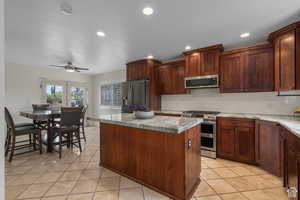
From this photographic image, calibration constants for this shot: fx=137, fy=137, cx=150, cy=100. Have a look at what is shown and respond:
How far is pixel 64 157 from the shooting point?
2998 mm

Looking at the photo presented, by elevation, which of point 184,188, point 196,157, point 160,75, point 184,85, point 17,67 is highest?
point 17,67

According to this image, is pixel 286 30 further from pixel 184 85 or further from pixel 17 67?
pixel 17 67

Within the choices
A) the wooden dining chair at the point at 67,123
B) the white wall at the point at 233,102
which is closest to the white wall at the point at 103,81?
the white wall at the point at 233,102

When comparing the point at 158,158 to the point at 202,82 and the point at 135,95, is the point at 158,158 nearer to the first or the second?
the point at 202,82

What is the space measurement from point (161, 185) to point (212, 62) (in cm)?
282

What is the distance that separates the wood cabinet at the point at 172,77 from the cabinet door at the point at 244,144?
1.63 metres

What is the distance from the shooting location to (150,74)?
4211 millimetres

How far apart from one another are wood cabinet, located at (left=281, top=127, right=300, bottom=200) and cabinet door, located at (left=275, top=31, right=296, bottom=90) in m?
0.94

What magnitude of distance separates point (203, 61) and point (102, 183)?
3.27 meters

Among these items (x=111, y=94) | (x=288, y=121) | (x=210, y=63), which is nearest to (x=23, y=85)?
(x=111, y=94)

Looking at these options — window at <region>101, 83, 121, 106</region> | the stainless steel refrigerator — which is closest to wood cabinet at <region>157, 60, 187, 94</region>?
the stainless steel refrigerator

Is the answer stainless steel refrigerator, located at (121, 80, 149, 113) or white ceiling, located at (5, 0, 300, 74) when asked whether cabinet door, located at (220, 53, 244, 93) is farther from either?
stainless steel refrigerator, located at (121, 80, 149, 113)

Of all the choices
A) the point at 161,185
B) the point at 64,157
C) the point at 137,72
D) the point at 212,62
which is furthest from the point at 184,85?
the point at 64,157

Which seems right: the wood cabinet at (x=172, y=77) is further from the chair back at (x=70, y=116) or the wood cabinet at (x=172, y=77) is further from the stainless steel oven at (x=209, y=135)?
the chair back at (x=70, y=116)
